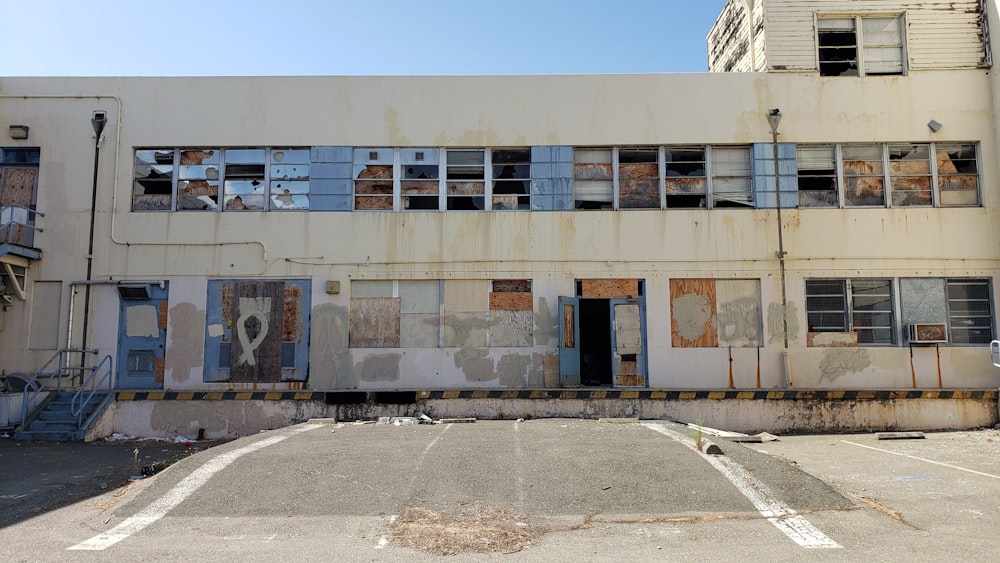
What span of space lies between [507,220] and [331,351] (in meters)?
4.77

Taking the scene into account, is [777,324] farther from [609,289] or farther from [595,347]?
[595,347]

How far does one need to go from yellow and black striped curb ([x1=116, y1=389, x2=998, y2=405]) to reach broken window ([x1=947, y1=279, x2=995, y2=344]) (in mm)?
1215

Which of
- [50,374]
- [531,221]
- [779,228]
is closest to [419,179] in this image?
[531,221]

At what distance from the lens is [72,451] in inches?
473

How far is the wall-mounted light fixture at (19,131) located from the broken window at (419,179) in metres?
8.37

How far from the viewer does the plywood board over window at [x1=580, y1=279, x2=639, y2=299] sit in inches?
572

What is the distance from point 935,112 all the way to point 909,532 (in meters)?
12.0

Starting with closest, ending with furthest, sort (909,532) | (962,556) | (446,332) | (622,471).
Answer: (962,556) → (909,532) → (622,471) → (446,332)

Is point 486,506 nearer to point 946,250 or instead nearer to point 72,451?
point 72,451

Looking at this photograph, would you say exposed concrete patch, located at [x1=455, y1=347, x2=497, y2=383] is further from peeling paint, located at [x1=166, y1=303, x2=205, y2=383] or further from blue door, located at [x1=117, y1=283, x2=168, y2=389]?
blue door, located at [x1=117, y1=283, x2=168, y2=389]

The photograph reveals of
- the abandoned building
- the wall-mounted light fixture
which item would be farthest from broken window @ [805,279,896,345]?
the wall-mounted light fixture

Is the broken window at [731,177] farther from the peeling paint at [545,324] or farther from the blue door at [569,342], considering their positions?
the peeling paint at [545,324]

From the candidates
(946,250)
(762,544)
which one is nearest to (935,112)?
(946,250)

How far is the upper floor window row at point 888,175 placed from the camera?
14.8m
